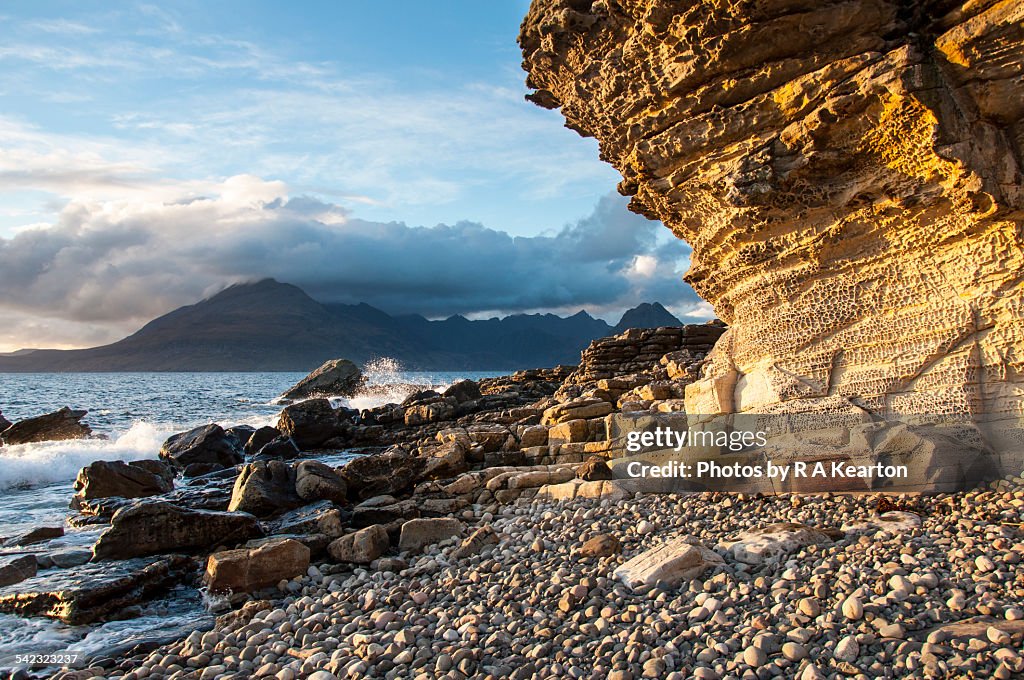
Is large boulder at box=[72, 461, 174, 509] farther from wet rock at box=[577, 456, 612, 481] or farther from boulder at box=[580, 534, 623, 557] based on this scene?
boulder at box=[580, 534, 623, 557]

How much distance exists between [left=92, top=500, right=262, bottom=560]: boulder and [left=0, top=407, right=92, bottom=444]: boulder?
89.9 ft

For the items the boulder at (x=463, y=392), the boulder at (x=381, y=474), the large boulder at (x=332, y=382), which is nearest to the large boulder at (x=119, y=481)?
the boulder at (x=381, y=474)

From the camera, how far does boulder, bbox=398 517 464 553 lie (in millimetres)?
10203

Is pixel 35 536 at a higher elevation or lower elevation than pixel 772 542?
lower

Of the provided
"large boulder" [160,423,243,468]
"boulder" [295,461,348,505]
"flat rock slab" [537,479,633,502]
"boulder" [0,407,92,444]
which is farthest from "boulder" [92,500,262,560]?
"boulder" [0,407,92,444]

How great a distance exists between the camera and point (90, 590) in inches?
357

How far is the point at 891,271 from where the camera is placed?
934cm

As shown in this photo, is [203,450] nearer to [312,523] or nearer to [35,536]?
[35,536]

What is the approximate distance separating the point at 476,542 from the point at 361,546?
6.45ft

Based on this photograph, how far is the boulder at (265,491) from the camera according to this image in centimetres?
1309

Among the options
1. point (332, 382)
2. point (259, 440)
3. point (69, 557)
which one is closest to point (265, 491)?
point (69, 557)

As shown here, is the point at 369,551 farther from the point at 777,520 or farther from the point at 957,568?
the point at 957,568

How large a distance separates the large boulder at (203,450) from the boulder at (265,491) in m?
11.3

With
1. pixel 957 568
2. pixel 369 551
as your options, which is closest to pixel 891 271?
pixel 957 568
